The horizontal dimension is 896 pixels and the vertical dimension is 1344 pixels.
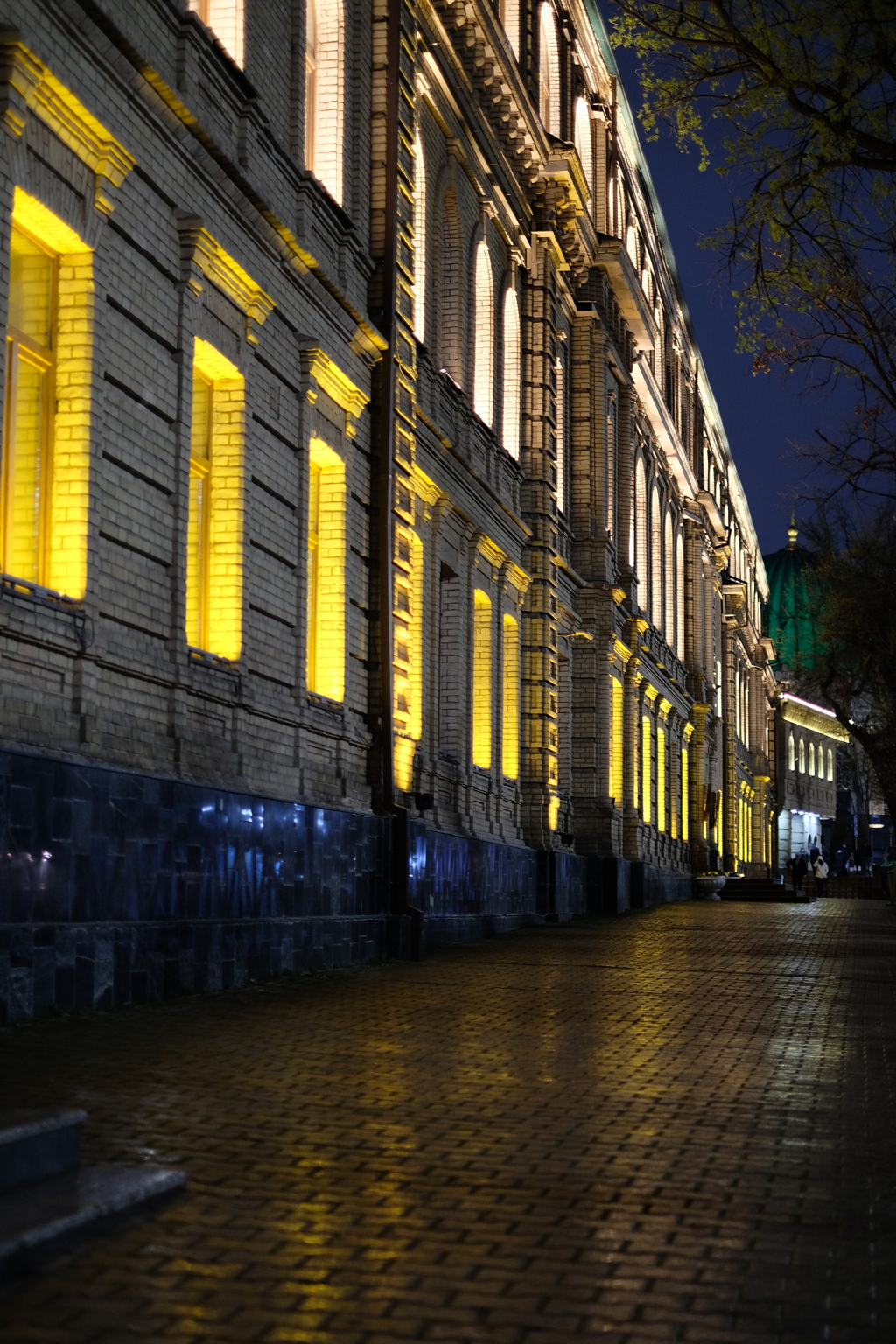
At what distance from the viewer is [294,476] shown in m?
16.2

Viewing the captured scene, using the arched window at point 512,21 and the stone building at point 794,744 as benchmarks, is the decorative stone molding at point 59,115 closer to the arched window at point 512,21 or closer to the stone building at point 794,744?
the arched window at point 512,21

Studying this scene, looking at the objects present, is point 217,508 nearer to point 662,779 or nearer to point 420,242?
point 420,242

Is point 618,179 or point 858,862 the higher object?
point 618,179

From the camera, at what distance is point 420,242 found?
22.5 meters

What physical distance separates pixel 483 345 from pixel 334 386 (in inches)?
352

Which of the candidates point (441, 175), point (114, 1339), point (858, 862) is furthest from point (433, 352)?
point (858, 862)

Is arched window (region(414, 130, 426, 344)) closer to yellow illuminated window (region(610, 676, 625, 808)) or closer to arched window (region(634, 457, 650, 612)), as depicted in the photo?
yellow illuminated window (region(610, 676, 625, 808))

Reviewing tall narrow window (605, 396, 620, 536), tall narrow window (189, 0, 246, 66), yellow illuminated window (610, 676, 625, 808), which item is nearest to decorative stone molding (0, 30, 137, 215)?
tall narrow window (189, 0, 246, 66)

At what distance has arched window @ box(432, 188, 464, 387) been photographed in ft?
78.0

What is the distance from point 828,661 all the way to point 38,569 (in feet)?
117

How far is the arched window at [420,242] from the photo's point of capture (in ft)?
72.2

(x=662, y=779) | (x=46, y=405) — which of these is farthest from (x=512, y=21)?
(x=662, y=779)

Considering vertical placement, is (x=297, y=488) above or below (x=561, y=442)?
below

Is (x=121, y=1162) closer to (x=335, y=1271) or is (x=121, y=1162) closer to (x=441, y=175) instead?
(x=335, y=1271)
